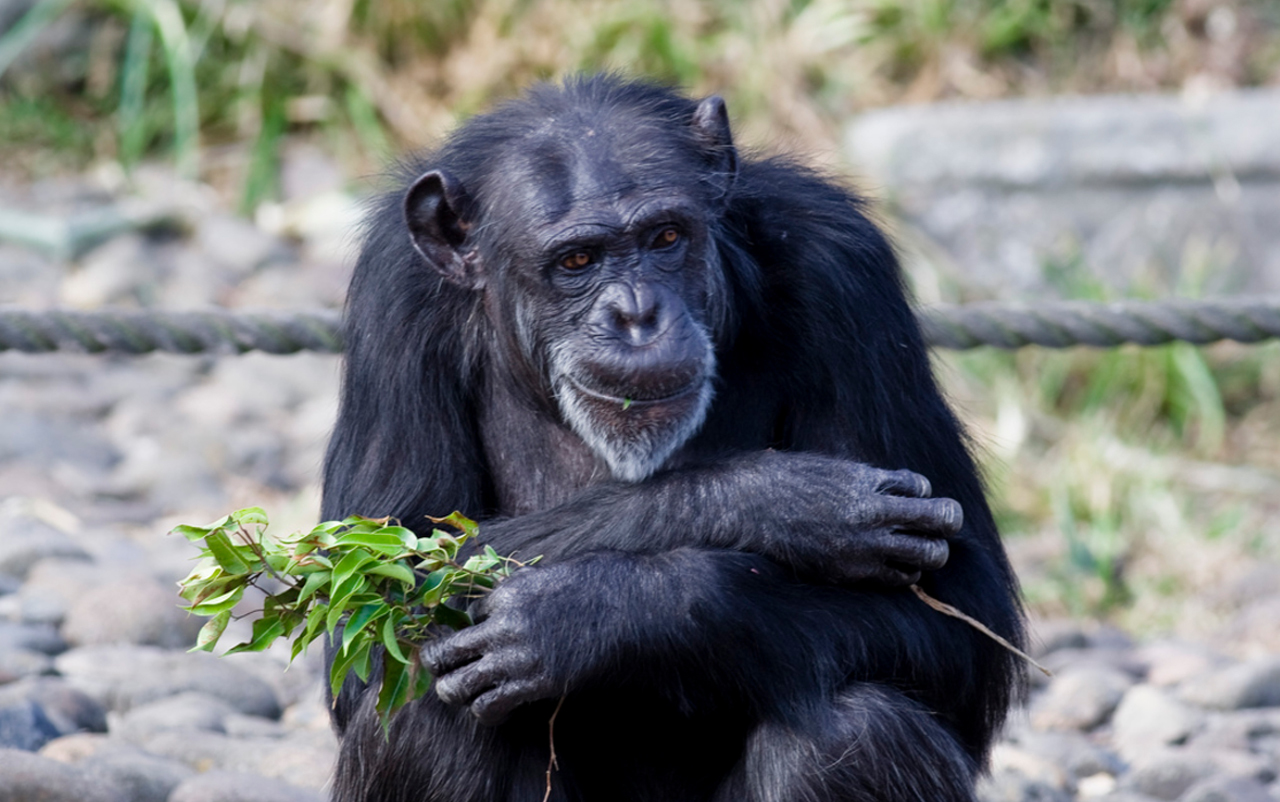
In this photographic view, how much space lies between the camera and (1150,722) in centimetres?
536

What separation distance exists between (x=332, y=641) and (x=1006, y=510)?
5.68m

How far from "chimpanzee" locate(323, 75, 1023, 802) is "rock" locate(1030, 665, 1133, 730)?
5.96 ft

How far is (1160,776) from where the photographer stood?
4750 millimetres

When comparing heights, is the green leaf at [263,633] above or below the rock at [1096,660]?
→ above

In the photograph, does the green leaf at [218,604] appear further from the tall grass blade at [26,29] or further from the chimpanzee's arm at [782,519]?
the tall grass blade at [26,29]

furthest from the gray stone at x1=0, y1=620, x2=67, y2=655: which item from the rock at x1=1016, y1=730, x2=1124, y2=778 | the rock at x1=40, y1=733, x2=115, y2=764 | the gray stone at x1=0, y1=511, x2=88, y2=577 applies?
the rock at x1=1016, y1=730, x2=1124, y2=778

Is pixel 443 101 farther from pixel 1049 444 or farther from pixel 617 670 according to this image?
pixel 617 670

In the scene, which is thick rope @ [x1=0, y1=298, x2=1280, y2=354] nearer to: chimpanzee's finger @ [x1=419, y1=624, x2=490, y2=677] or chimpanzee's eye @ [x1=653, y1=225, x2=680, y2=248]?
chimpanzee's eye @ [x1=653, y1=225, x2=680, y2=248]

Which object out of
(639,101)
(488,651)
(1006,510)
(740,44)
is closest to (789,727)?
(488,651)

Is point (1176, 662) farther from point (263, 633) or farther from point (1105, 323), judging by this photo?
point (263, 633)

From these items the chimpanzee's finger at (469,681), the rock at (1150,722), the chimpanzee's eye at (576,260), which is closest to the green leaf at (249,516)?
the chimpanzee's finger at (469,681)

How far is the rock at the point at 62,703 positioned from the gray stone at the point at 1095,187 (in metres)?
6.51

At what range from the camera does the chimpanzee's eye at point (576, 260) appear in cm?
367

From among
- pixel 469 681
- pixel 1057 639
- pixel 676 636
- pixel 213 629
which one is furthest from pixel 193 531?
pixel 1057 639
